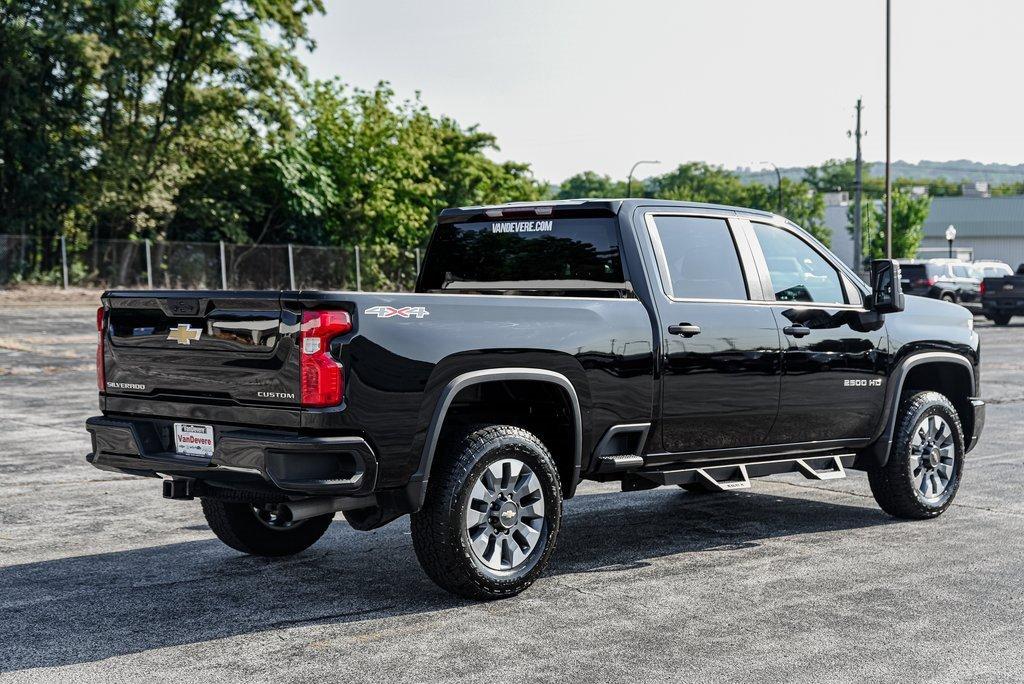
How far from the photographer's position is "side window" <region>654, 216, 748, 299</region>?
7.02 meters

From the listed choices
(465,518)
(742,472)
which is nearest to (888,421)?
(742,472)

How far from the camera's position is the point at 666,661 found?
500 cm

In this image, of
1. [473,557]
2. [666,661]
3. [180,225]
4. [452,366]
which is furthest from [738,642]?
[180,225]

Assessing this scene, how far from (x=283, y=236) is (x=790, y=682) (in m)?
42.7

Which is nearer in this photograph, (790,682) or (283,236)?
(790,682)

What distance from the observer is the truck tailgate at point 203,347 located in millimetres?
5484

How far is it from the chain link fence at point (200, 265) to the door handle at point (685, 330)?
31783 mm

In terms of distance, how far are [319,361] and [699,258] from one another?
2.68 m

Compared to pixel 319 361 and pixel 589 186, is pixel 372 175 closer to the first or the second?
pixel 319 361

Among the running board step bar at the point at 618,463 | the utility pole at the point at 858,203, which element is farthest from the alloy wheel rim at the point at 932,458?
the utility pole at the point at 858,203

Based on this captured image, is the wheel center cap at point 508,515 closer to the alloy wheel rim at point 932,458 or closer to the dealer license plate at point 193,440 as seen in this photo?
the dealer license plate at point 193,440

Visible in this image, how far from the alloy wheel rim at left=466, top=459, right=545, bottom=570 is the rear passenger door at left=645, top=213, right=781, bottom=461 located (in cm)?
103

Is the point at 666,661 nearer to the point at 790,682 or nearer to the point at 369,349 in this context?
the point at 790,682

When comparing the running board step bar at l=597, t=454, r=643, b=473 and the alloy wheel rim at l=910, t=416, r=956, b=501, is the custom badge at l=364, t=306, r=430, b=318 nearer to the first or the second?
the running board step bar at l=597, t=454, r=643, b=473
